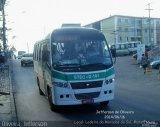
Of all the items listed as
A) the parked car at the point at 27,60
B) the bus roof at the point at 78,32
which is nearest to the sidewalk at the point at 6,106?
the bus roof at the point at 78,32

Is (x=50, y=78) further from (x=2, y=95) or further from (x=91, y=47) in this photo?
(x=2, y=95)

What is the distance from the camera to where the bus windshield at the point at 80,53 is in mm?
11258

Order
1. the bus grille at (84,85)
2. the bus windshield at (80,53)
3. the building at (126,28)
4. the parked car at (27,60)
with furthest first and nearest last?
the building at (126,28) → the parked car at (27,60) → the bus windshield at (80,53) → the bus grille at (84,85)

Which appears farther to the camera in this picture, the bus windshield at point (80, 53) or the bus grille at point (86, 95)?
the bus windshield at point (80, 53)

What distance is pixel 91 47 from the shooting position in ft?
38.7

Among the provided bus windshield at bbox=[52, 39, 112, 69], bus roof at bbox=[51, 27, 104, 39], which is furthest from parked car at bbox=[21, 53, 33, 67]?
bus windshield at bbox=[52, 39, 112, 69]

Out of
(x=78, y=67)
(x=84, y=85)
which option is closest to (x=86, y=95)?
(x=84, y=85)

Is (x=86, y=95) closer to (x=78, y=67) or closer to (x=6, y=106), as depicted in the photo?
(x=78, y=67)

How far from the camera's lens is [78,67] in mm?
11070

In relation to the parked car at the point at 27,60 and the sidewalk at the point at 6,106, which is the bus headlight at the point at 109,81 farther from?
the parked car at the point at 27,60

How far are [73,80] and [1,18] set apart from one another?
3727 centimetres

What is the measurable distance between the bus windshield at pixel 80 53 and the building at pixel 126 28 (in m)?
88.5

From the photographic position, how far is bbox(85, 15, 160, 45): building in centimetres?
10162

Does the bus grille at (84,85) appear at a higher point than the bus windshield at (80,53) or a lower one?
lower
